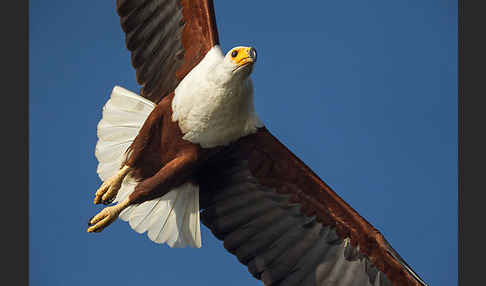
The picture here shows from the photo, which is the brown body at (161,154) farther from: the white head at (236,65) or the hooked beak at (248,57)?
the hooked beak at (248,57)

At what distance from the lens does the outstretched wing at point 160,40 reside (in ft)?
19.4

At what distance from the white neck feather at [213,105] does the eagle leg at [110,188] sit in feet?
1.78

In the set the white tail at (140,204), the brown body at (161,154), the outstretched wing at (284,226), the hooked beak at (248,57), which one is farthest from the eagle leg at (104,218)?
the hooked beak at (248,57)

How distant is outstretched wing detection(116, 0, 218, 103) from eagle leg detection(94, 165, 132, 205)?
2.24ft

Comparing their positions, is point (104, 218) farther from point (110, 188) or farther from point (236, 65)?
point (236, 65)

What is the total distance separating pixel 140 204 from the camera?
601cm

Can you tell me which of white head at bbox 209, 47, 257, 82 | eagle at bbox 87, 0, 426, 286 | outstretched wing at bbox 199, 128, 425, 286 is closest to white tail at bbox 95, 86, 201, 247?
eagle at bbox 87, 0, 426, 286

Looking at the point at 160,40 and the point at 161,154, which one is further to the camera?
the point at 160,40

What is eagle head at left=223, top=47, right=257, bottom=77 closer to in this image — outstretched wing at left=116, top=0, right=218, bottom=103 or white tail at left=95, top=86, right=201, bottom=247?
outstretched wing at left=116, top=0, right=218, bottom=103

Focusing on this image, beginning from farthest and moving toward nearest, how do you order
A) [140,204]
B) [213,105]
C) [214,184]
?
[214,184] < [140,204] < [213,105]

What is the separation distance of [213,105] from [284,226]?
1.25m

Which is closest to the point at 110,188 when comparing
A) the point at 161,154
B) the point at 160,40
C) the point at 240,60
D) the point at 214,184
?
the point at 161,154

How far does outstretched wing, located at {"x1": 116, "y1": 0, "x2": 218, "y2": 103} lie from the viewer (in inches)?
233

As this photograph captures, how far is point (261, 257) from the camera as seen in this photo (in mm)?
6094
